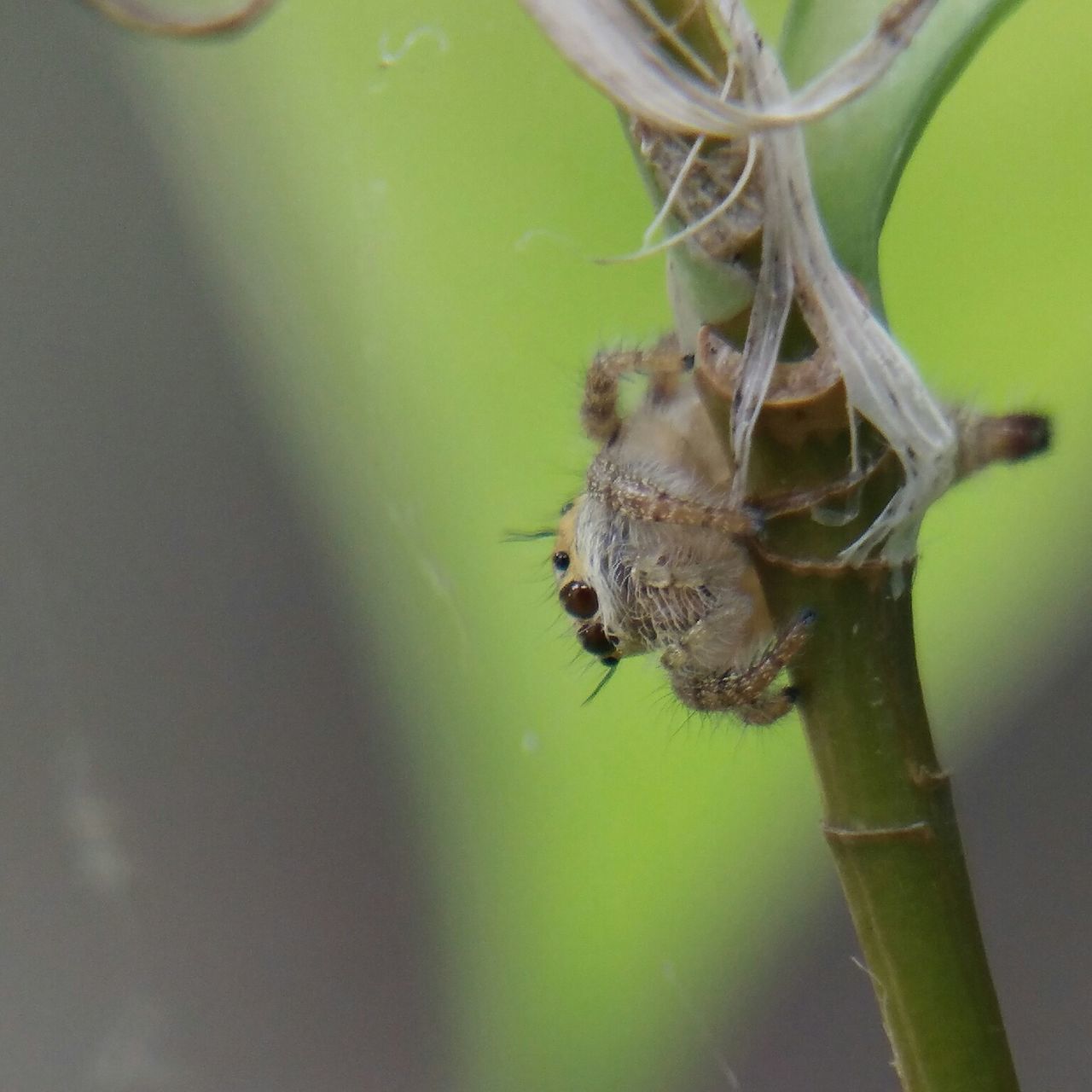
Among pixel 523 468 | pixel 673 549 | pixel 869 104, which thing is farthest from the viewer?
pixel 523 468

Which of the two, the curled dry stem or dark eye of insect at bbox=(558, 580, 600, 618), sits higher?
the curled dry stem

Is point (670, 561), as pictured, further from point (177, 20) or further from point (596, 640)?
point (177, 20)

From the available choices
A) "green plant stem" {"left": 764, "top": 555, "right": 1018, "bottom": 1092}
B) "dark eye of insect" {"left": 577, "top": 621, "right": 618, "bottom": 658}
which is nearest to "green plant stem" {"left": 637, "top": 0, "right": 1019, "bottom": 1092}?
"green plant stem" {"left": 764, "top": 555, "right": 1018, "bottom": 1092}

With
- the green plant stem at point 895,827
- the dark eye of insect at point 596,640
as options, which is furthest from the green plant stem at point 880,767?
the dark eye of insect at point 596,640

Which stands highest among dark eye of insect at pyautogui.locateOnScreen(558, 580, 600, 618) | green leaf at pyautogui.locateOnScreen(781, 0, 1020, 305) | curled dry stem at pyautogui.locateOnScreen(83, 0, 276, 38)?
curled dry stem at pyautogui.locateOnScreen(83, 0, 276, 38)

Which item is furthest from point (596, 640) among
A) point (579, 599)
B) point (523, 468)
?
point (523, 468)

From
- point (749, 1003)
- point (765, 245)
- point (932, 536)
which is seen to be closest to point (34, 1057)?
point (749, 1003)

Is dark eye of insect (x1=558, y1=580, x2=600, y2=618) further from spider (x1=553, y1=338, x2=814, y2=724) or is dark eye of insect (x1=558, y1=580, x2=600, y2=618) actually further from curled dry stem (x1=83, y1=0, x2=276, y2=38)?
curled dry stem (x1=83, y1=0, x2=276, y2=38)
